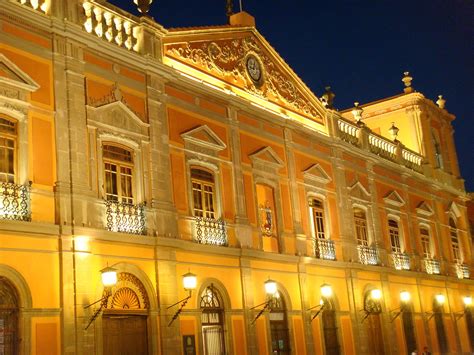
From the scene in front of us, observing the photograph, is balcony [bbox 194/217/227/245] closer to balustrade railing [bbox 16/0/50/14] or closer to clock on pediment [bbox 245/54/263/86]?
clock on pediment [bbox 245/54/263/86]

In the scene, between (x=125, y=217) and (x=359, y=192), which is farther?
(x=359, y=192)

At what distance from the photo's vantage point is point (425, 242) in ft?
98.3

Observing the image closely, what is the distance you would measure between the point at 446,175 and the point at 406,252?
23.8 ft

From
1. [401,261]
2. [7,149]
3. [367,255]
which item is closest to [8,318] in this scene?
[7,149]

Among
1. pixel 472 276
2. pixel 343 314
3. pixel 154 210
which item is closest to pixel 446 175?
pixel 472 276

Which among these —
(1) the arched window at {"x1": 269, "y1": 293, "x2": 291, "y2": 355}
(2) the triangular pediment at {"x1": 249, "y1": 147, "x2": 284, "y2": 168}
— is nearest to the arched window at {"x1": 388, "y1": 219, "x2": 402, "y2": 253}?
(2) the triangular pediment at {"x1": 249, "y1": 147, "x2": 284, "y2": 168}

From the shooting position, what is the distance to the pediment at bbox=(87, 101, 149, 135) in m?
15.8

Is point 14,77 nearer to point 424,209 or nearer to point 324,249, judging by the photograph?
point 324,249

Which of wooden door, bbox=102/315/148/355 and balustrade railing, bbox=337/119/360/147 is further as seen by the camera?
balustrade railing, bbox=337/119/360/147

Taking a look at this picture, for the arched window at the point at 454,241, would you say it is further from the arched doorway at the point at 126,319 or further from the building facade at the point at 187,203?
the arched doorway at the point at 126,319

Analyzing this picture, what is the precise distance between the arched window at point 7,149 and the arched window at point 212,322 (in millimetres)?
5967

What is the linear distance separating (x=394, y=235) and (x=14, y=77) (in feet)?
57.0

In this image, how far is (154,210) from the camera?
1650 centimetres

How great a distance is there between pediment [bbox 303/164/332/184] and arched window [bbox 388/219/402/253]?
4.90 meters
